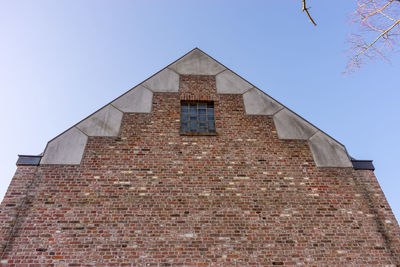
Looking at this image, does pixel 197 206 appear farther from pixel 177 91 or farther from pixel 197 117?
pixel 177 91

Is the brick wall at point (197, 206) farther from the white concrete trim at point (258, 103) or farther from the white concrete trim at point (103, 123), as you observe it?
the white concrete trim at point (258, 103)

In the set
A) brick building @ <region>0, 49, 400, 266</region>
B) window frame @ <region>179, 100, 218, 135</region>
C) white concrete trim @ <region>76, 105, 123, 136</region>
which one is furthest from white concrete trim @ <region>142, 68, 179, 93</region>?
white concrete trim @ <region>76, 105, 123, 136</region>

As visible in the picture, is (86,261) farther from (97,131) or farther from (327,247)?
(327,247)

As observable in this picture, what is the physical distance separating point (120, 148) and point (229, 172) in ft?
9.05

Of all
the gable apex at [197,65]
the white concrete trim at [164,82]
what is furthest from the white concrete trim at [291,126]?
the white concrete trim at [164,82]

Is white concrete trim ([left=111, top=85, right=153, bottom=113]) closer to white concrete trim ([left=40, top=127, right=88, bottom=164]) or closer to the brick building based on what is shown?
the brick building

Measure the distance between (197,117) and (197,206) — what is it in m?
2.65

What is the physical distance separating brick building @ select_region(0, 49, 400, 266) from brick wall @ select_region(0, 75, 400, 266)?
2 centimetres

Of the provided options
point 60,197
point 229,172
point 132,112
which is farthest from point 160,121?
point 60,197

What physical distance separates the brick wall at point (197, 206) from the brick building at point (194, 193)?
0.07 feet

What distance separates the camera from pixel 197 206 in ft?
18.3

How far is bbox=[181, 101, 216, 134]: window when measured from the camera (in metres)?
6.98

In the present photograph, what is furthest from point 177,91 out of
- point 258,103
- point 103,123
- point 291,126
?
point 291,126

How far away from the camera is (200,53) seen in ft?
28.6
